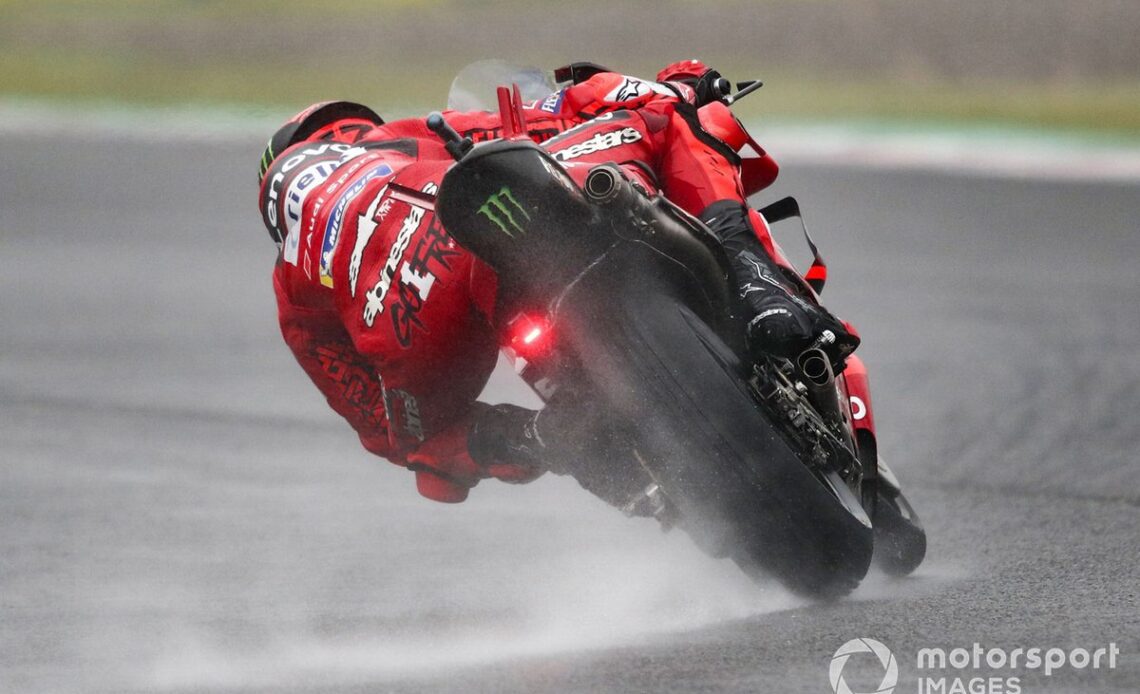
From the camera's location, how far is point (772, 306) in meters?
3.57

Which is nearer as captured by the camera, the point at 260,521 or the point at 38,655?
the point at 38,655

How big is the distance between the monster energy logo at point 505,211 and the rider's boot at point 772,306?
48 centimetres

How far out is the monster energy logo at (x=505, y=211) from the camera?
11.2 ft

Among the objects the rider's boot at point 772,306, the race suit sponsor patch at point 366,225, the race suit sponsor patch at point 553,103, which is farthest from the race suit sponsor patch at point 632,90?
the race suit sponsor patch at point 366,225

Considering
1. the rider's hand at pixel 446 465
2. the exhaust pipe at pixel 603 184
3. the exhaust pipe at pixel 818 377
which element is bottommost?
the rider's hand at pixel 446 465

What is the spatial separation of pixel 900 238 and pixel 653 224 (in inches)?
332

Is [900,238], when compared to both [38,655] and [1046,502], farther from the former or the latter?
[38,655]

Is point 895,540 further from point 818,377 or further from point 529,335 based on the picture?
point 529,335

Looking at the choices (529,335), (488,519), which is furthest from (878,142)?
(529,335)

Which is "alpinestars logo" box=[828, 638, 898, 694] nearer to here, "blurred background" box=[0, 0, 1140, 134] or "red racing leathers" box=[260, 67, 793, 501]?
"red racing leathers" box=[260, 67, 793, 501]

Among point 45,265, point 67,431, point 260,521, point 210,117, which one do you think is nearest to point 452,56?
point 210,117

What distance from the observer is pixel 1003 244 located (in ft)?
36.7

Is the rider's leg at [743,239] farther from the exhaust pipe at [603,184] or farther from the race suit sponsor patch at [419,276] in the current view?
the race suit sponsor patch at [419,276]

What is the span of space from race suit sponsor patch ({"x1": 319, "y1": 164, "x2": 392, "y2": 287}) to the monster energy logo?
2.24ft
